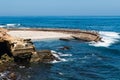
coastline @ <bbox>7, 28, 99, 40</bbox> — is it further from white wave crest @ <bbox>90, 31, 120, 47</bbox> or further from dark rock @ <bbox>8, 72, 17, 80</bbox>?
dark rock @ <bbox>8, 72, 17, 80</bbox>

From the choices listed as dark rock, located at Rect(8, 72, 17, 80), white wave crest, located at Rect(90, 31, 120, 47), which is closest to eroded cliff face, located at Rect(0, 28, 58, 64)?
dark rock, located at Rect(8, 72, 17, 80)

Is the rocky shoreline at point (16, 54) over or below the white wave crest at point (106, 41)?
over

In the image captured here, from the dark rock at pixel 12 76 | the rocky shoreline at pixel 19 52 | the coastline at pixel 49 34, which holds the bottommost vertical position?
the coastline at pixel 49 34

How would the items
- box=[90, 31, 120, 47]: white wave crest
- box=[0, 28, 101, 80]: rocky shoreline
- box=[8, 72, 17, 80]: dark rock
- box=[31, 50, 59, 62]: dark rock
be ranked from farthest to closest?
box=[90, 31, 120, 47]: white wave crest, box=[31, 50, 59, 62]: dark rock, box=[0, 28, 101, 80]: rocky shoreline, box=[8, 72, 17, 80]: dark rock

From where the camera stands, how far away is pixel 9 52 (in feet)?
162

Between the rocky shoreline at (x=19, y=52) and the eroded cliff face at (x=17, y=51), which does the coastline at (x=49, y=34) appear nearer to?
the rocky shoreline at (x=19, y=52)

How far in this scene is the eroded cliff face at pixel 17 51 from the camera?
156 ft

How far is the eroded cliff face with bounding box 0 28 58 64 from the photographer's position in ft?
156

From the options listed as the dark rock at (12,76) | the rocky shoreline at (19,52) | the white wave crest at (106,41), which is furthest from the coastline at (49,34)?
the dark rock at (12,76)

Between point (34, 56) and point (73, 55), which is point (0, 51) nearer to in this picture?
point (34, 56)

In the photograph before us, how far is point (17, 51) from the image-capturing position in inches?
1863

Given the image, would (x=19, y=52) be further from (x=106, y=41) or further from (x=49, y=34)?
(x=49, y=34)

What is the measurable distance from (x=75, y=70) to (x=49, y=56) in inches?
324

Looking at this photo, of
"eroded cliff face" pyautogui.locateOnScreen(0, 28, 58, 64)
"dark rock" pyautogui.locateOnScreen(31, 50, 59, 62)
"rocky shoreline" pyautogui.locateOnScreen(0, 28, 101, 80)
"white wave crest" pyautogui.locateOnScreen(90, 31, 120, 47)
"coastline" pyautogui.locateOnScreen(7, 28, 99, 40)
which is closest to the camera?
"rocky shoreline" pyautogui.locateOnScreen(0, 28, 101, 80)
